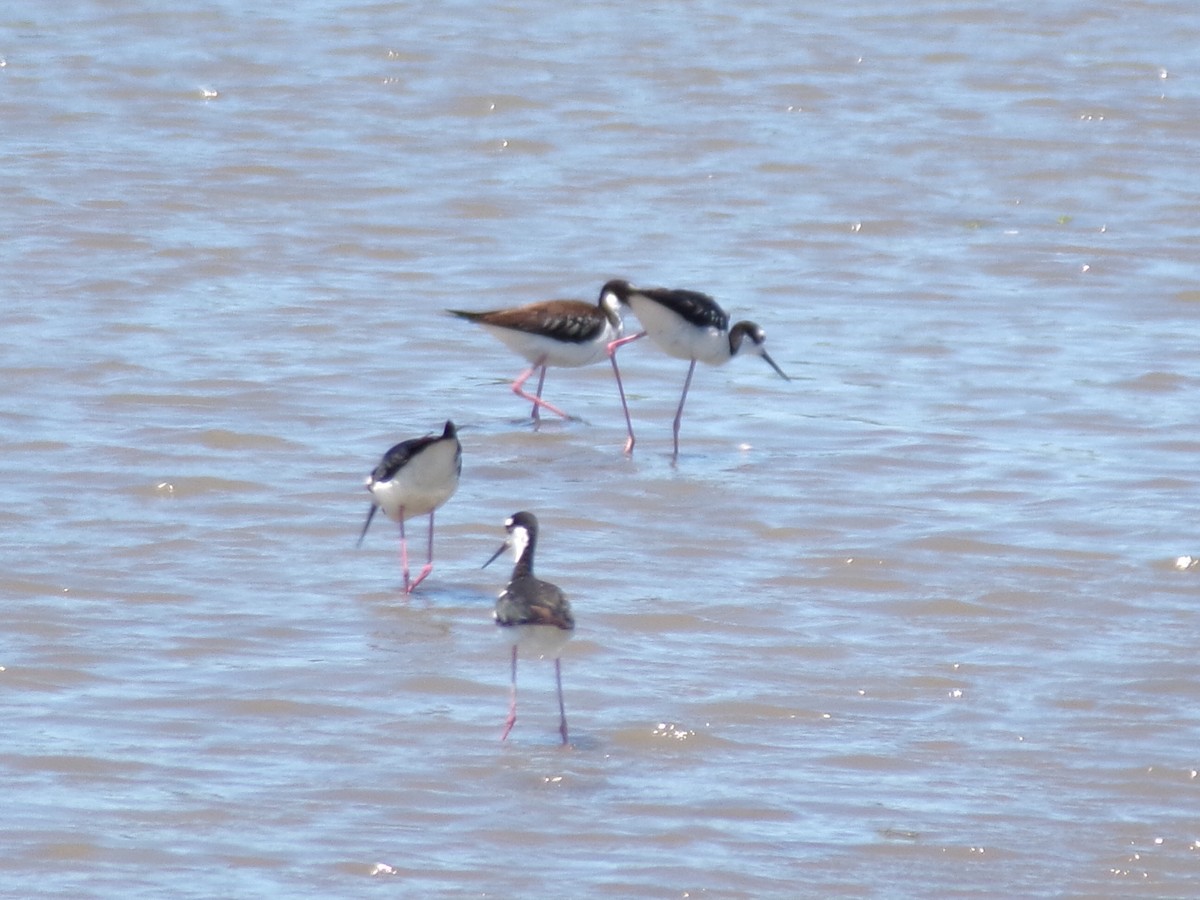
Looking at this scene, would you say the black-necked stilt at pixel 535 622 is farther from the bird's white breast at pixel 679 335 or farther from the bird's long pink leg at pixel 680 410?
the bird's white breast at pixel 679 335

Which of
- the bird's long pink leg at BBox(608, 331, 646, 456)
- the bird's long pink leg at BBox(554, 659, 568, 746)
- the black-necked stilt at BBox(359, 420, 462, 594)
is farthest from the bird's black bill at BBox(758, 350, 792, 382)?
the bird's long pink leg at BBox(554, 659, 568, 746)

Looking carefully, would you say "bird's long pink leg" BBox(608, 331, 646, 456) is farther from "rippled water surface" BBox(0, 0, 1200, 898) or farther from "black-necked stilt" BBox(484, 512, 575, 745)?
"black-necked stilt" BBox(484, 512, 575, 745)

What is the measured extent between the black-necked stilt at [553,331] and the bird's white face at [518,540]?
359 centimetres

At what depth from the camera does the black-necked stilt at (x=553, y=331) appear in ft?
37.2

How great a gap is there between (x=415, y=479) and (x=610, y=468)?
1904mm

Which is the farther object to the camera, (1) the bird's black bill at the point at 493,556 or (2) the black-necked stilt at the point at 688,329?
(2) the black-necked stilt at the point at 688,329

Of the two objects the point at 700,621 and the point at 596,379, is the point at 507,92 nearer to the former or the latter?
the point at 596,379

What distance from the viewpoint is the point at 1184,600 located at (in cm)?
813

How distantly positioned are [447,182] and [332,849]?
9907 mm

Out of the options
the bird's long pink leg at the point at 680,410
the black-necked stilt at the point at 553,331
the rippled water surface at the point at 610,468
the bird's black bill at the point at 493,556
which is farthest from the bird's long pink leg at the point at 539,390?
the bird's black bill at the point at 493,556

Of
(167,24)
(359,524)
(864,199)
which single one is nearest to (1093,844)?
(359,524)

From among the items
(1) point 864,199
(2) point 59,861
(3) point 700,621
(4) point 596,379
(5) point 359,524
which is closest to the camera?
(2) point 59,861

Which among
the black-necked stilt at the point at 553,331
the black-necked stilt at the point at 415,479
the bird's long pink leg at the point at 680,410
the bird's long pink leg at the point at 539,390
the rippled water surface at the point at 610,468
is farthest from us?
the black-necked stilt at the point at 553,331

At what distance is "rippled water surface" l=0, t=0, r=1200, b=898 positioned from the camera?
20.5 feet
